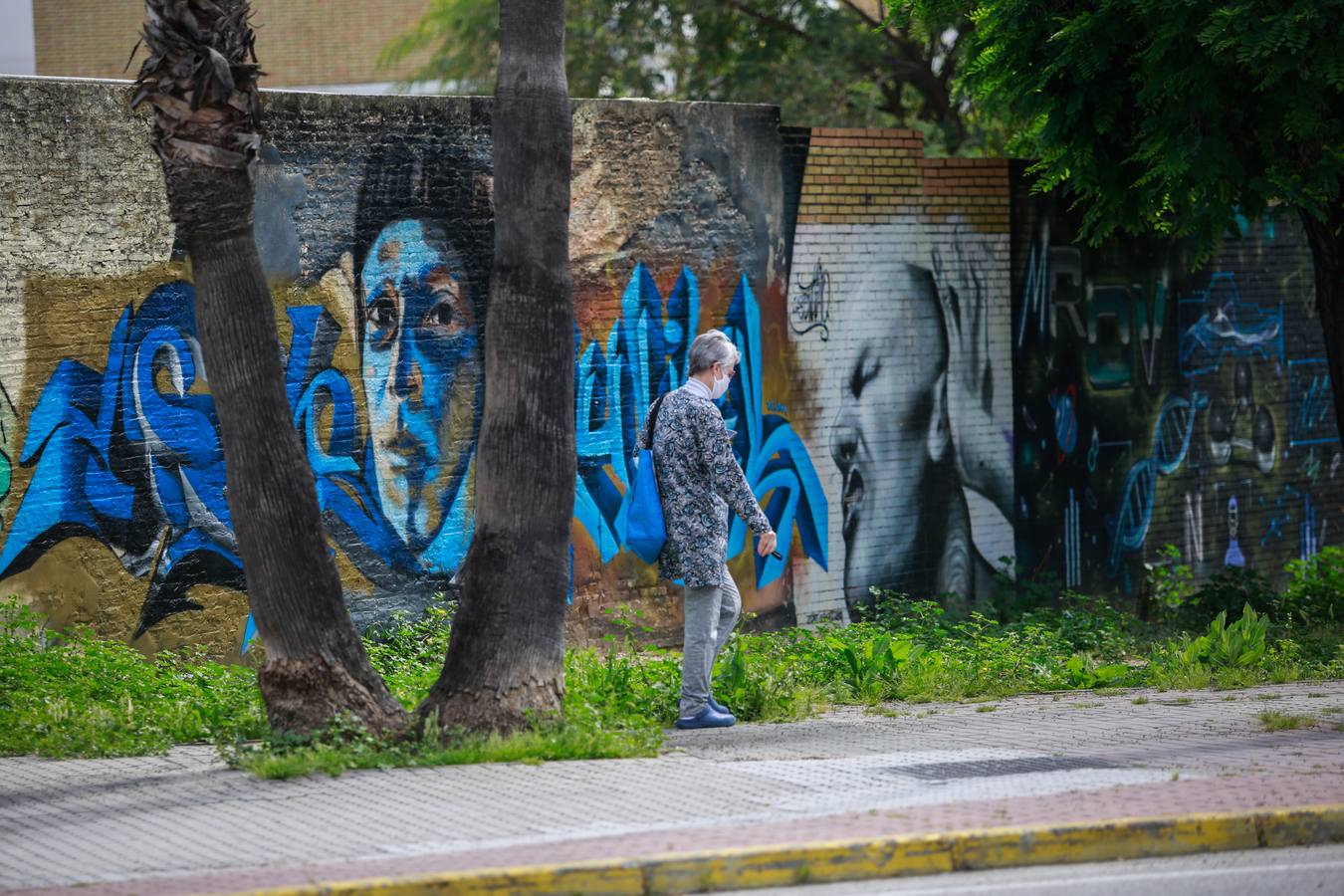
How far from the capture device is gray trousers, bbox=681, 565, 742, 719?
870cm

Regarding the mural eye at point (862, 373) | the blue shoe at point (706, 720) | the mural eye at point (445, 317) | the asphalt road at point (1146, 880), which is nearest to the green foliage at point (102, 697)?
the blue shoe at point (706, 720)

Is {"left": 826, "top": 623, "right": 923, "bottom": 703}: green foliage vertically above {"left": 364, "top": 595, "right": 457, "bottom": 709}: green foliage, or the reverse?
{"left": 364, "top": 595, "right": 457, "bottom": 709}: green foliage

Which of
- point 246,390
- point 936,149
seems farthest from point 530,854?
point 936,149

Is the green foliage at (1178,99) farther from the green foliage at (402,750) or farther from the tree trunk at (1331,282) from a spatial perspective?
the green foliage at (402,750)

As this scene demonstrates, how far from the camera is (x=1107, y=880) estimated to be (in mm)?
6176

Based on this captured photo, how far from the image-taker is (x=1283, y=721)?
889cm

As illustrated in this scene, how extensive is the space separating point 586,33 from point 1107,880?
20.1 meters

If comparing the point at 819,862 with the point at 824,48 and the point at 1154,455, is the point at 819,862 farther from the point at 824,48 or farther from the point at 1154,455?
the point at 824,48

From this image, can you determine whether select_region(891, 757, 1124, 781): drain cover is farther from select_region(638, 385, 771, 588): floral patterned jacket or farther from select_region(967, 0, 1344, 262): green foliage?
select_region(967, 0, 1344, 262): green foliage

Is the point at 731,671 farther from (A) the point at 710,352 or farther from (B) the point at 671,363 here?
(B) the point at 671,363

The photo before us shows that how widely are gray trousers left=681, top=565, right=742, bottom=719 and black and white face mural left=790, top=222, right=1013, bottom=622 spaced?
4.29m

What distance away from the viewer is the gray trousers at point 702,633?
8.70 meters

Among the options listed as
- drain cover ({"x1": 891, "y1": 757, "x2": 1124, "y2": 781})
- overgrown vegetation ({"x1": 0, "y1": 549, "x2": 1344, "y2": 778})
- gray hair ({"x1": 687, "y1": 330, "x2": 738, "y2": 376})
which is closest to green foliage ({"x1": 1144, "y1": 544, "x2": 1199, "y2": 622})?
overgrown vegetation ({"x1": 0, "y1": 549, "x2": 1344, "y2": 778})

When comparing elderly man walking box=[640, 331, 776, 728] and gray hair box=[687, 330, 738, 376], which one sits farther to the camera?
gray hair box=[687, 330, 738, 376]
